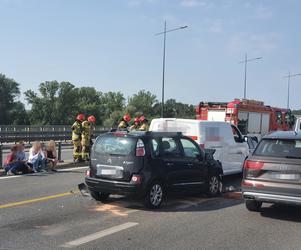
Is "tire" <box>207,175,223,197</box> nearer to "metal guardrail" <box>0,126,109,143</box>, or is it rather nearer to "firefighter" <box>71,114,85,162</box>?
"firefighter" <box>71,114,85,162</box>

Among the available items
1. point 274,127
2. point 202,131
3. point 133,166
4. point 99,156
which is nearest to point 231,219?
point 133,166

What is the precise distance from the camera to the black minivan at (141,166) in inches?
353

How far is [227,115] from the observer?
27.5 m

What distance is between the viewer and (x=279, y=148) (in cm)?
870

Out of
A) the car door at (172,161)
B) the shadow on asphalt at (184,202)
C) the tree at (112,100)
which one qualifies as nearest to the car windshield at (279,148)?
the shadow on asphalt at (184,202)

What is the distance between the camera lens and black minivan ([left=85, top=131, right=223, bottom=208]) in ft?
29.4

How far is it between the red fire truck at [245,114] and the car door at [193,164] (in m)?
16.1

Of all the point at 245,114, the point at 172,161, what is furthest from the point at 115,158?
the point at 245,114

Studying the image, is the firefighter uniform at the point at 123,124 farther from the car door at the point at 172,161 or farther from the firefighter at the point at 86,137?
the car door at the point at 172,161

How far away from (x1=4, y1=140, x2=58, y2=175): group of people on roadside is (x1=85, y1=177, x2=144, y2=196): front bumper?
5305 mm

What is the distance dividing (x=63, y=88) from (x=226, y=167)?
10169cm

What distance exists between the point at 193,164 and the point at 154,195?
146 centimetres

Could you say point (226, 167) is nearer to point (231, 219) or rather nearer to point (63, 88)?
point (231, 219)

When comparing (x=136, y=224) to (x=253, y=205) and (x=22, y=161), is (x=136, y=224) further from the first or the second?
(x=22, y=161)
